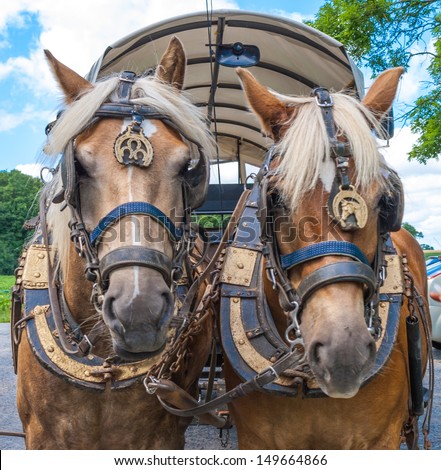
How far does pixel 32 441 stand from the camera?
93.0 inches

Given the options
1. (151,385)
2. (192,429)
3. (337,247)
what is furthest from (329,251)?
(192,429)

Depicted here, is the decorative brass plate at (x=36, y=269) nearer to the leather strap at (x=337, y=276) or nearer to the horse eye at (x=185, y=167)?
the horse eye at (x=185, y=167)

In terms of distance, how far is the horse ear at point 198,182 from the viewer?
2.20m

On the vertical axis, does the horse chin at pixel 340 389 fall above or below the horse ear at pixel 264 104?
below

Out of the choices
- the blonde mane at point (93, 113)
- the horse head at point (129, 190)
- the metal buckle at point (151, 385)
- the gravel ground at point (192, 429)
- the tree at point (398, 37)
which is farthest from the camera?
the tree at point (398, 37)

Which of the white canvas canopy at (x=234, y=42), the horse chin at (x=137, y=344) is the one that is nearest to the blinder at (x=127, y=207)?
the horse chin at (x=137, y=344)

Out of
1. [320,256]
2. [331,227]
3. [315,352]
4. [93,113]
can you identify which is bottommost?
[315,352]

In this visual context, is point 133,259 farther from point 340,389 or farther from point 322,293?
point 340,389

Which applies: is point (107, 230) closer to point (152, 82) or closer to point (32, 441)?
point (152, 82)

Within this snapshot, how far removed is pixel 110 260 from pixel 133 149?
17.9 inches

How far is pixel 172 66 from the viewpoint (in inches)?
98.7

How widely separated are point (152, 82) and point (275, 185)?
826 millimetres

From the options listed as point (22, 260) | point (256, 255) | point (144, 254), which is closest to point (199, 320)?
point (256, 255)

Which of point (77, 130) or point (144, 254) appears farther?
point (77, 130)
